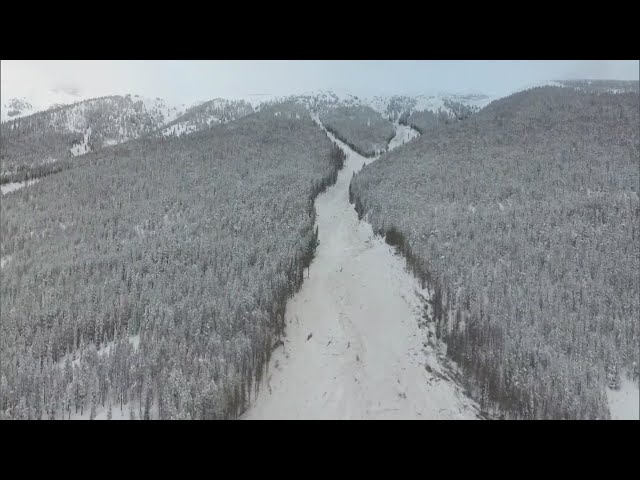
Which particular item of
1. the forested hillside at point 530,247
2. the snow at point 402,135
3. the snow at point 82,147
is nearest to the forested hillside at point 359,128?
the snow at point 402,135

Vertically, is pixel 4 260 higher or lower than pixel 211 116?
higher

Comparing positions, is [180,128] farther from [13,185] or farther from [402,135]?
[402,135]

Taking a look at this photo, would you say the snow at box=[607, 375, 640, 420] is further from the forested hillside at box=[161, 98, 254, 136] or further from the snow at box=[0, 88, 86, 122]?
the snow at box=[0, 88, 86, 122]

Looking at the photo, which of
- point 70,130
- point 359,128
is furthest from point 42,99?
point 359,128

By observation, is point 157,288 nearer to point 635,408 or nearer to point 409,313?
point 409,313

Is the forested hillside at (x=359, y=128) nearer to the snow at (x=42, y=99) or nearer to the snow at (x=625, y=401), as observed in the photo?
the snow at (x=625, y=401)

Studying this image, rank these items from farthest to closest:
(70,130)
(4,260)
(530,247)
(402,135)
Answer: (70,130) → (402,135) → (4,260) → (530,247)

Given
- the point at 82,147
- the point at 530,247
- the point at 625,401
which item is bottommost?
the point at 82,147
